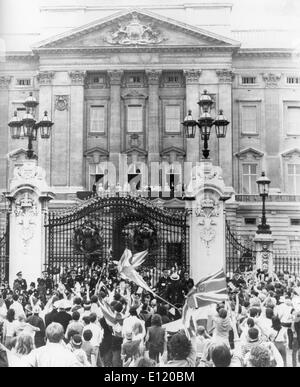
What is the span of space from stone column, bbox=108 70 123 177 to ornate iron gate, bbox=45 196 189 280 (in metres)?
12.5

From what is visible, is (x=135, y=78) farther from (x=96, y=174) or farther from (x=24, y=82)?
(x=24, y=82)

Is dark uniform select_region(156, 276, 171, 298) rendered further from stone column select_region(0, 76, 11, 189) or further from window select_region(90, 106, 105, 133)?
window select_region(90, 106, 105, 133)

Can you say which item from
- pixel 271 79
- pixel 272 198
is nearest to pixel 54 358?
pixel 272 198

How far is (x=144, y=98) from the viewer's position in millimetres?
37688

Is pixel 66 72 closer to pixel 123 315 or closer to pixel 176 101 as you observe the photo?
pixel 176 101

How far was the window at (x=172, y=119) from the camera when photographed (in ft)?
119

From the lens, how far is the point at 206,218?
2081 centimetres

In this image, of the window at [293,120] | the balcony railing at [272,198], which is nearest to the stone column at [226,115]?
the balcony railing at [272,198]

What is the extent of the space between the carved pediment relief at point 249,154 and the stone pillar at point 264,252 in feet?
44.8

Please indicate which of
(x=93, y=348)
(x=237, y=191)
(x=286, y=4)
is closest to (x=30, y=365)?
A: (x=93, y=348)

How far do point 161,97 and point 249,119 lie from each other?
200 inches

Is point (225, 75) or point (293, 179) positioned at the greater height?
point (225, 75)

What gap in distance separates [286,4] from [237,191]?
54.0ft

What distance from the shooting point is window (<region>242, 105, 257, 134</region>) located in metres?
37.6
